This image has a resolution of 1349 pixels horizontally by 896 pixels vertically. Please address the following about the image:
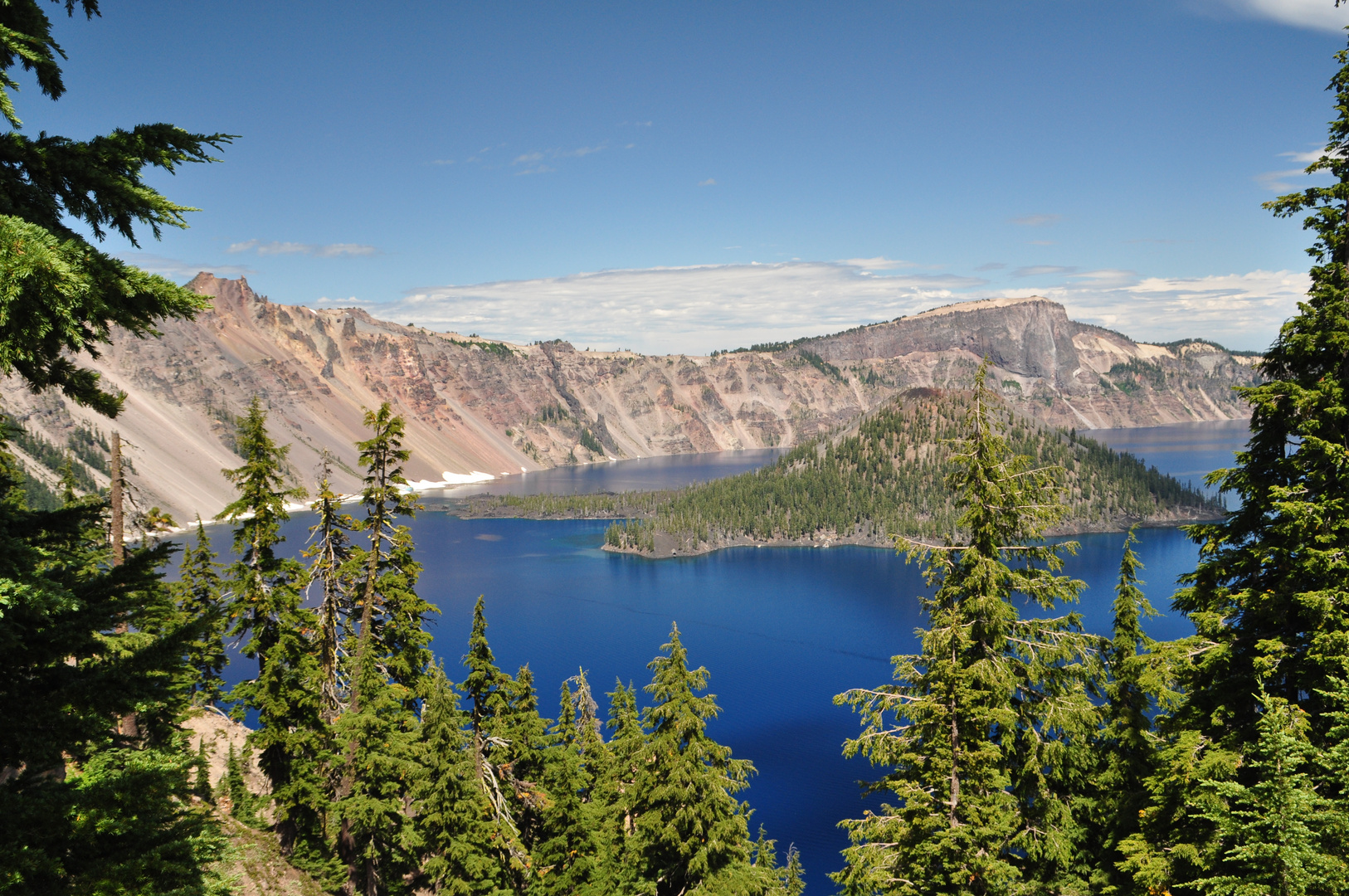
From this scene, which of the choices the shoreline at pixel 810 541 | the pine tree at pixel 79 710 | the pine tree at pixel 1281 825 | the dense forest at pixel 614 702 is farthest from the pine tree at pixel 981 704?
the shoreline at pixel 810 541

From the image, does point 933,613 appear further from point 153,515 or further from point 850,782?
point 850,782

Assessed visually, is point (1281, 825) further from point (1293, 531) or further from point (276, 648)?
point (276, 648)

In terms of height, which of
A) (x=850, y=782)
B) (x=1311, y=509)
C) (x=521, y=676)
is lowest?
(x=850, y=782)

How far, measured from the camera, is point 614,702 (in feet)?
119

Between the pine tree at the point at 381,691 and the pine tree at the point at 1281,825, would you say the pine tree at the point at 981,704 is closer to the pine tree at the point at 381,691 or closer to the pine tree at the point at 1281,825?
the pine tree at the point at 1281,825

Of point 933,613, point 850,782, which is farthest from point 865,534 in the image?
point 933,613

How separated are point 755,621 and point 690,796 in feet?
297

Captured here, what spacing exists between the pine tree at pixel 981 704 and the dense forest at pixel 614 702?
8 cm

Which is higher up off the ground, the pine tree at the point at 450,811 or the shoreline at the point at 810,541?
the pine tree at the point at 450,811

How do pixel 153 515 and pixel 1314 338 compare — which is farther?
pixel 153 515

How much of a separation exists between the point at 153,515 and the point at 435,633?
73.8m

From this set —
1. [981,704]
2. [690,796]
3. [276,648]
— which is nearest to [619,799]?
[690,796]

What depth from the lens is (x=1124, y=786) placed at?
19.7 metres

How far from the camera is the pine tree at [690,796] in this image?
71.5 ft
